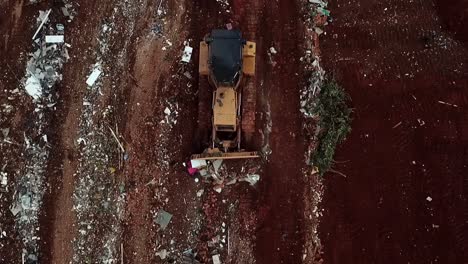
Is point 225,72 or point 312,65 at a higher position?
point 312,65

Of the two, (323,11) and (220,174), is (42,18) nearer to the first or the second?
(220,174)

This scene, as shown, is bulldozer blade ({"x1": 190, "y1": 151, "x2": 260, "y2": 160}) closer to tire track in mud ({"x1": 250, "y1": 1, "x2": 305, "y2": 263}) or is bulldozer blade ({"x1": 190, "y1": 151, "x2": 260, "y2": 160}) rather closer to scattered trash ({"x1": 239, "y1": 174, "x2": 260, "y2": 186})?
scattered trash ({"x1": 239, "y1": 174, "x2": 260, "y2": 186})

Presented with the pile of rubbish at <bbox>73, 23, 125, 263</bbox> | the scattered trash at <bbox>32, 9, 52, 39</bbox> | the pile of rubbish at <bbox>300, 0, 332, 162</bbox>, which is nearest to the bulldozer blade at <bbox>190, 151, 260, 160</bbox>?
the pile of rubbish at <bbox>300, 0, 332, 162</bbox>

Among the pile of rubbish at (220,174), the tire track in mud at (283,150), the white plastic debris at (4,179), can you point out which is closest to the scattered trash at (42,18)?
the white plastic debris at (4,179)

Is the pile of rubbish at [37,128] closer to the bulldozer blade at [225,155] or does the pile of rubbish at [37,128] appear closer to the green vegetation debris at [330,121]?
the bulldozer blade at [225,155]

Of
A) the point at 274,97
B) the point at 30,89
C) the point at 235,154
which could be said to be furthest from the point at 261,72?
the point at 30,89


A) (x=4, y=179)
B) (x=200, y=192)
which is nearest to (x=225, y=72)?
(x=200, y=192)
